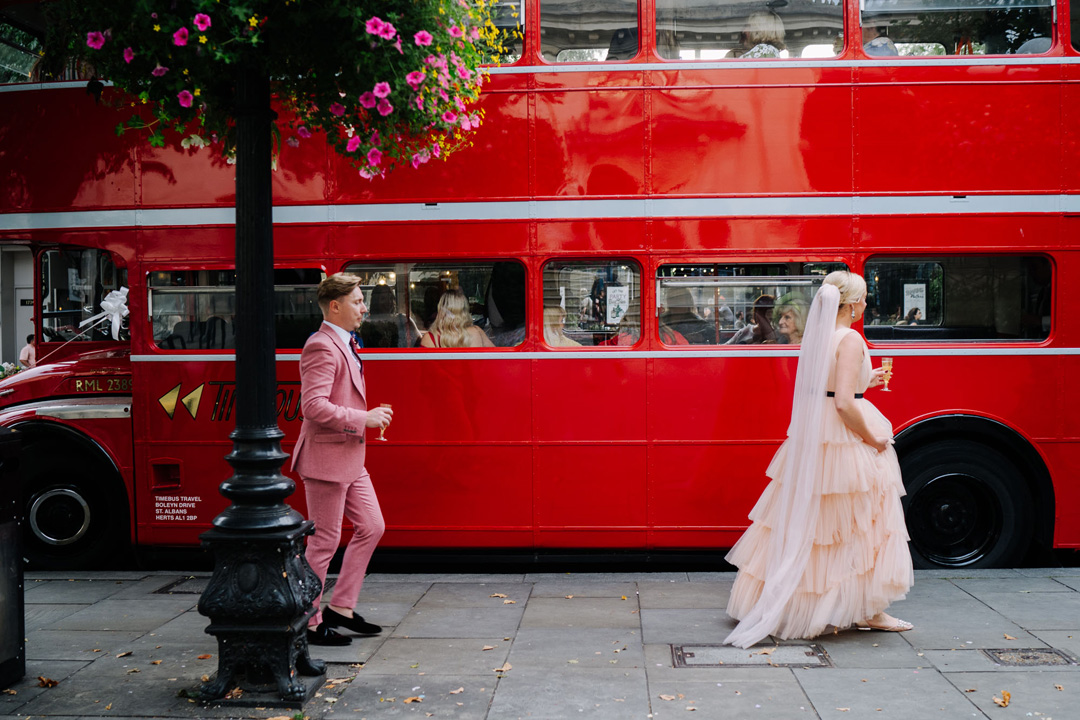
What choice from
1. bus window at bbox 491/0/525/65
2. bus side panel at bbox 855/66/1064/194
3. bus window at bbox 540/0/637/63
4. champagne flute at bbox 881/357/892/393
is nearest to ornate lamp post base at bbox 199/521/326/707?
champagne flute at bbox 881/357/892/393

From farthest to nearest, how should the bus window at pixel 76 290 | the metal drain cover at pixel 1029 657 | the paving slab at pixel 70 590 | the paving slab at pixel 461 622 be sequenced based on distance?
the bus window at pixel 76 290
the paving slab at pixel 70 590
the paving slab at pixel 461 622
the metal drain cover at pixel 1029 657

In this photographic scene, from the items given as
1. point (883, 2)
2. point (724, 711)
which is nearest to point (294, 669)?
point (724, 711)

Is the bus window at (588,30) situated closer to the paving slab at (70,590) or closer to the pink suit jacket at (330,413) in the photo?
the pink suit jacket at (330,413)

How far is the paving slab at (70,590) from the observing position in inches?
244

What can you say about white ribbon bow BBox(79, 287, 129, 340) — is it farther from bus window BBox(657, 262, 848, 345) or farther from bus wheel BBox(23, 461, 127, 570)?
bus window BBox(657, 262, 848, 345)

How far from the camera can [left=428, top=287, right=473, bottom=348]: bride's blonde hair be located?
6547 millimetres

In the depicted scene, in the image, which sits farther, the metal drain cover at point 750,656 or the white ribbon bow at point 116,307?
the white ribbon bow at point 116,307

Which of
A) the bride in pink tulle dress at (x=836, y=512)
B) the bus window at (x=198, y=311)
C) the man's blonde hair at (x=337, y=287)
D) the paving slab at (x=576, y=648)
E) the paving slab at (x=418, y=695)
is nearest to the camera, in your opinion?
the paving slab at (x=418, y=695)

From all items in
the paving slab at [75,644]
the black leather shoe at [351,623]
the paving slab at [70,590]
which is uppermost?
the black leather shoe at [351,623]

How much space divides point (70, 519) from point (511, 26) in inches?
196

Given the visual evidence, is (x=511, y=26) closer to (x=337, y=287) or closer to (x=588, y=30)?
(x=588, y=30)

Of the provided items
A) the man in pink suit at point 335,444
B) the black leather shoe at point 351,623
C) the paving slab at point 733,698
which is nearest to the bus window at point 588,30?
the man in pink suit at point 335,444

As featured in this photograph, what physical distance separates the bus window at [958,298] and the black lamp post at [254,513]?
419 cm

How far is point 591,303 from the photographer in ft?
21.4
